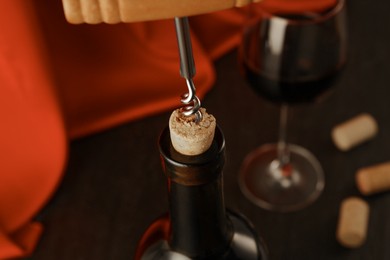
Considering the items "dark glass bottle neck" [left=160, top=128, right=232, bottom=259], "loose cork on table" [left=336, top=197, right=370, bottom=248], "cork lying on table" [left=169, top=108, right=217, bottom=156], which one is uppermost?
"cork lying on table" [left=169, top=108, right=217, bottom=156]

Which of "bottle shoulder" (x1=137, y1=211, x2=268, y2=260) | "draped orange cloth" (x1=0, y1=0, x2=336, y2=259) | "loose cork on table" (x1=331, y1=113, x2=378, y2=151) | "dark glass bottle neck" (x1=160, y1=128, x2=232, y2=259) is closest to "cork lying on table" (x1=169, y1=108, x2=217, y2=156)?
"dark glass bottle neck" (x1=160, y1=128, x2=232, y2=259)

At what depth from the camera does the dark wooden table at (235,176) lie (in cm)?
94

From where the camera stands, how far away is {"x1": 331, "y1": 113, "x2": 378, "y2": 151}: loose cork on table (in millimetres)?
1048

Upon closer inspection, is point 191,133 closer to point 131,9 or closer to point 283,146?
point 131,9

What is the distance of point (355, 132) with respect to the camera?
1.05m

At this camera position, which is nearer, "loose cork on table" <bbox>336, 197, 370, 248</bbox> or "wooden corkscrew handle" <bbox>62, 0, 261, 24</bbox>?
"wooden corkscrew handle" <bbox>62, 0, 261, 24</bbox>

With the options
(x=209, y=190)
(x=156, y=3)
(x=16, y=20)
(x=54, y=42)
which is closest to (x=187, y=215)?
(x=209, y=190)

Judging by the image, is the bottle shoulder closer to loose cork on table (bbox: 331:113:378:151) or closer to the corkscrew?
the corkscrew

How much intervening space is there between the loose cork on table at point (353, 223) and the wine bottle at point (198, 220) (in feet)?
1.20

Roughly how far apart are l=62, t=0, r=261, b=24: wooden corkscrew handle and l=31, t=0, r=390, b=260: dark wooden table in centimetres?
49

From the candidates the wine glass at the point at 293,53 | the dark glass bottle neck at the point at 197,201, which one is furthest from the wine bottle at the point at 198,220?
the wine glass at the point at 293,53

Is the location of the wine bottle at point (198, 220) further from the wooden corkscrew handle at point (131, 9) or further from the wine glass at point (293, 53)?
the wine glass at point (293, 53)

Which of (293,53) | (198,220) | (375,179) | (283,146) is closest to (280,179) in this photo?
(283,146)

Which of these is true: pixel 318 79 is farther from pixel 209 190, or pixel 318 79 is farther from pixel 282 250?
pixel 209 190
